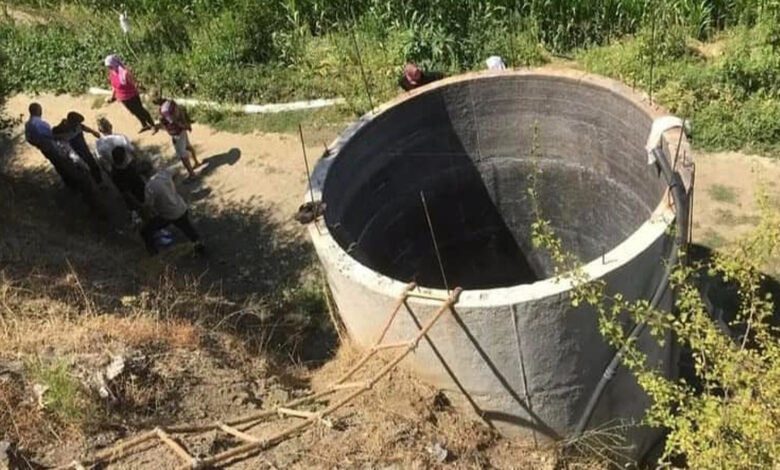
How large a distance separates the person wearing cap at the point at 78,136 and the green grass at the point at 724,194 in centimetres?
604

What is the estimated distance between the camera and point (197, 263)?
28.5 feet

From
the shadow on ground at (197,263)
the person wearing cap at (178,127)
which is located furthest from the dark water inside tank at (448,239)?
the person wearing cap at (178,127)

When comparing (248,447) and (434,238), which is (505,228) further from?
(248,447)

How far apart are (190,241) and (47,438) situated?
378 cm

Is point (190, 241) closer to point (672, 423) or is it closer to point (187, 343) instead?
A: point (187, 343)

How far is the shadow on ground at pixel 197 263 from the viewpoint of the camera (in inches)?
287

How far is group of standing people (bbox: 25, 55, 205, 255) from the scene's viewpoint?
8.21 meters

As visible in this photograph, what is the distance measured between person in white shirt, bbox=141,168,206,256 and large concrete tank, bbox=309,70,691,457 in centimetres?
192

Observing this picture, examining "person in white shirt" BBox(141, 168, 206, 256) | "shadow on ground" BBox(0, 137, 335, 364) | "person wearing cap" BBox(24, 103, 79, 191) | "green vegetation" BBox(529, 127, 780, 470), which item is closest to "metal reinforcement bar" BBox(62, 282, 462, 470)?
"green vegetation" BBox(529, 127, 780, 470)

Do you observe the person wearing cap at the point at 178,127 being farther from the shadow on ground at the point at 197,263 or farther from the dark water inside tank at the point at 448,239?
the dark water inside tank at the point at 448,239

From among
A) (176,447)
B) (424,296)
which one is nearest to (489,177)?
(424,296)

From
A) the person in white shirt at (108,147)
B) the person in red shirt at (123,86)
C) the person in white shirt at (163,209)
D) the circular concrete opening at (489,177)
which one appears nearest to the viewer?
the circular concrete opening at (489,177)

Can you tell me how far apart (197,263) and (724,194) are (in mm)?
5061

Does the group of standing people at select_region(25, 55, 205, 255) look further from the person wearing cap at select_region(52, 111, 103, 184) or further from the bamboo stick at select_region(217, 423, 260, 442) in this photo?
the bamboo stick at select_region(217, 423, 260, 442)
